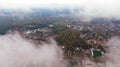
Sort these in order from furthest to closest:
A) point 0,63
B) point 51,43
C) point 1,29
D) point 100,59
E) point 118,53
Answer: point 1,29, point 51,43, point 118,53, point 100,59, point 0,63

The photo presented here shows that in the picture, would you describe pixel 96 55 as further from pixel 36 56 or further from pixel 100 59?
pixel 36 56

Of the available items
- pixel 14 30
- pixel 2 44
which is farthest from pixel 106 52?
pixel 14 30

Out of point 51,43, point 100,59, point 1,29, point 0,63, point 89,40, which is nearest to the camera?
point 0,63

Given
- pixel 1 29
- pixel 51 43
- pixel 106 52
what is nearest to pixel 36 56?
pixel 51 43

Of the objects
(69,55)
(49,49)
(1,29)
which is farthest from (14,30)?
(69,55)

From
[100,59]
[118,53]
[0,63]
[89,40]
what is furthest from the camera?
[89,40]

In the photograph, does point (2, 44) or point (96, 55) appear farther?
point (2, 44)

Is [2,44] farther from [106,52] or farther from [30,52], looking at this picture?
[106,52]

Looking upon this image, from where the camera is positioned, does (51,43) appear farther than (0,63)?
Yes

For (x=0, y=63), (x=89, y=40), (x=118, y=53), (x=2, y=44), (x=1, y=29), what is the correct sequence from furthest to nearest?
1. (x=1, y=29)
2. (x=89, y=40)
3. (x=2, y=44)
4. (x=118, y=53)
5. (x=0, y=63)
